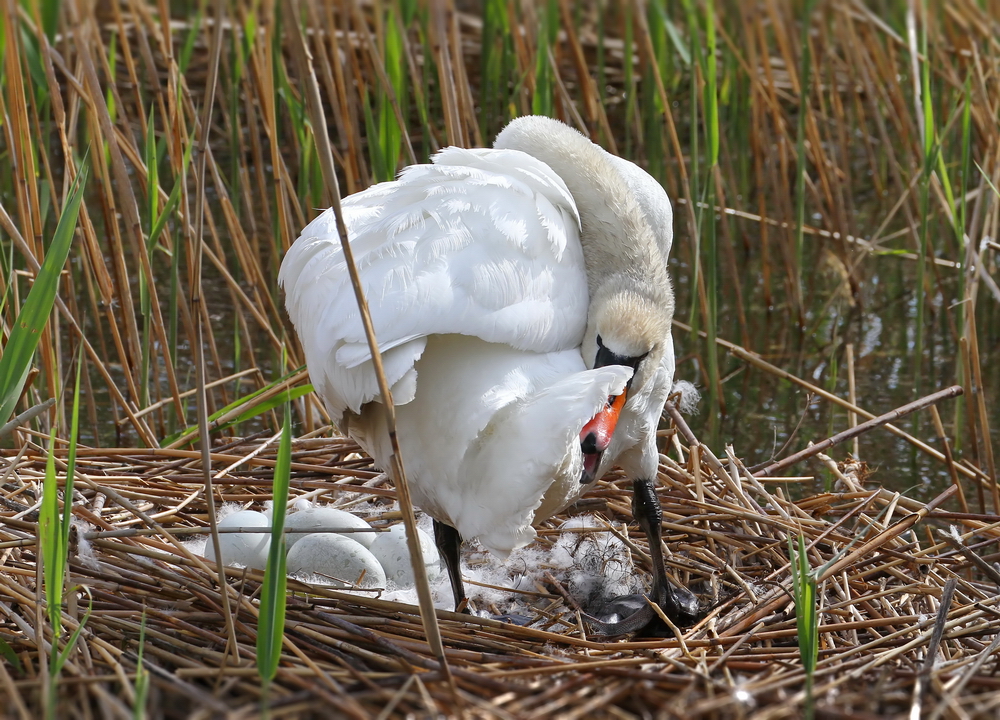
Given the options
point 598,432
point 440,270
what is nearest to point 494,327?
point 440,270

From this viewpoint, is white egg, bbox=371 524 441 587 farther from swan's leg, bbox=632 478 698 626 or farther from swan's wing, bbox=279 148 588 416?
swan's wing, bbox=279 148 588 416

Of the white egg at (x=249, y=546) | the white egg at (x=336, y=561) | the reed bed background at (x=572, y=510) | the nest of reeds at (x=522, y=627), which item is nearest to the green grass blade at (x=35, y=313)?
the reed bed background at (x=572, y=510)

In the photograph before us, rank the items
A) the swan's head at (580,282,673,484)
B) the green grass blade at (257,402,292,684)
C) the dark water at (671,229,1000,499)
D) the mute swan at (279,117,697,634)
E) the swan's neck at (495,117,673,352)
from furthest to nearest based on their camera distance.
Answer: the dark water at (671,229,1000,499) < the swan's neck at (495,117,673,352) < the swan's head at (580,282,673,484) < the mute swan at (279,117,697,634) < the green grass blade at (257,402,292,684)

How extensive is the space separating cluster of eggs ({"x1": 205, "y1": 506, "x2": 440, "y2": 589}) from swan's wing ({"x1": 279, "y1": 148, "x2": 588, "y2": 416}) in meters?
0.55

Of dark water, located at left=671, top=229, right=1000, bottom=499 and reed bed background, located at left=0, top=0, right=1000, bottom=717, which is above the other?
reed bed background, located at left=0, top=0, right=1000, bottom=717

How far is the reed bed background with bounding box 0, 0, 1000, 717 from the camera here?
194 cm

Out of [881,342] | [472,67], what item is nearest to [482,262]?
[881,342]

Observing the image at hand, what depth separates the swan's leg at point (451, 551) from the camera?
2.78 metres

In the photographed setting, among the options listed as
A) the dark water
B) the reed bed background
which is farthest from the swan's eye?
the dark water

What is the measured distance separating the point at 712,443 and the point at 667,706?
2.47 m

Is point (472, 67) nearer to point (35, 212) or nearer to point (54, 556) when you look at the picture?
point (35, 212)

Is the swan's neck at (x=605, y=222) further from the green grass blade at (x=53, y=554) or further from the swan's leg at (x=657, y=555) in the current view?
the green grass blade at (x=53, y=554)

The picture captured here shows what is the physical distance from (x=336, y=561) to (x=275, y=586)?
41.5 inches

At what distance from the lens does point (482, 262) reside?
211 centimetres
